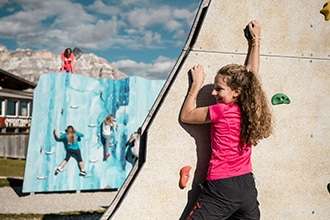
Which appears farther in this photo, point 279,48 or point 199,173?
point 279,48

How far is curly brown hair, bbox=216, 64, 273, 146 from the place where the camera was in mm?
2471

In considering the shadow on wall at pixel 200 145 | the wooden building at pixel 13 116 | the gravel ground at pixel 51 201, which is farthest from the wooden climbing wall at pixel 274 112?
the wooden building at pixel 13 116

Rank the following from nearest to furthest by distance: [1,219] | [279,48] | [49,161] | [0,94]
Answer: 1. [279,48]
2. [1,219]
3. [49,161]
4. [0,94]

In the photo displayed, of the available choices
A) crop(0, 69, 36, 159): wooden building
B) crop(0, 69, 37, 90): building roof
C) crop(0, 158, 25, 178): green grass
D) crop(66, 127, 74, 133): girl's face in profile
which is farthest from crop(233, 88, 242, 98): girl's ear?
crop(0, 69, 37, 90): building roof

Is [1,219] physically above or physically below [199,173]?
below

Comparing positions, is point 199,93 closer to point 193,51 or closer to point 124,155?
point 193,51

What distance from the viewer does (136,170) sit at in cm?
276

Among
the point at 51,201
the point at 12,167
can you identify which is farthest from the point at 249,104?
the point at 12,167

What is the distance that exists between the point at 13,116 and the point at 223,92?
18.8 m

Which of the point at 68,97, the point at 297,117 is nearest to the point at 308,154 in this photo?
the point at 297,117

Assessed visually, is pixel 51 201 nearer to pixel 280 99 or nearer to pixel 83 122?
pixel 83 122

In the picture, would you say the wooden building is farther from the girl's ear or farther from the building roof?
the girl's ear

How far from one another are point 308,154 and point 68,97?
20.1 feet

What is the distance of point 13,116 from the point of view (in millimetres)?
19953
